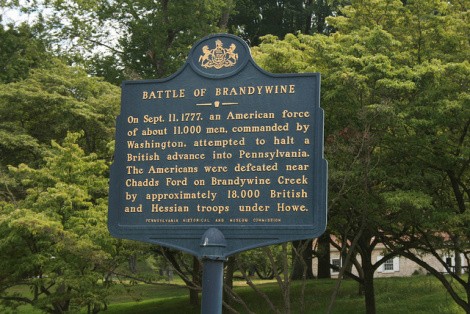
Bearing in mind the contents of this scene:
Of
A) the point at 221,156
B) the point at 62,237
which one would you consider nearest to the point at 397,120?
the point at 62,237

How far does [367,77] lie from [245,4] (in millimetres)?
21747

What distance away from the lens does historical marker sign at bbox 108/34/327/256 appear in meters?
8.72

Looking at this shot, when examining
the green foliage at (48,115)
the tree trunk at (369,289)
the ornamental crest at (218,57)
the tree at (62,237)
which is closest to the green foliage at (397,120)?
the tree trunk at (369,289)

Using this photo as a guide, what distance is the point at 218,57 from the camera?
9297 millimetres

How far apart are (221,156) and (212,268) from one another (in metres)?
1.36

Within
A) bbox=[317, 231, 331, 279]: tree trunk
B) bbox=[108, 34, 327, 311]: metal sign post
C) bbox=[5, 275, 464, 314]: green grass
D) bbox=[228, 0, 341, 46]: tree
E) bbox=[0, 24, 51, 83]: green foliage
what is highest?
bbox=[228, 0, 341, 46]: tree

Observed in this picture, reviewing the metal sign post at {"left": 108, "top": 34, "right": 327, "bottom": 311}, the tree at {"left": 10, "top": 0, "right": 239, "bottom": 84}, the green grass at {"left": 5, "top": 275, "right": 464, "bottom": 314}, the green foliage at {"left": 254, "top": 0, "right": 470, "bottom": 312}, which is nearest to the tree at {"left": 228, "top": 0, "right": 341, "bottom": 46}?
the tree at {"left": 10, "top": 0, "right": 239, "bottom": 84}

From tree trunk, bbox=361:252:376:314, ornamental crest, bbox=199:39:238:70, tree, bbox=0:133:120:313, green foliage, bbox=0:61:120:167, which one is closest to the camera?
ornamental crest, bbox=199:39:238:70

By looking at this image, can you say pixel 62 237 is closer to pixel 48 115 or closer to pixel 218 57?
pixel 218 57

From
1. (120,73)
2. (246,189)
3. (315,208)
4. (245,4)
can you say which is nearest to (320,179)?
(315,208)

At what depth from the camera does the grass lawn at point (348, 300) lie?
84.4 ft

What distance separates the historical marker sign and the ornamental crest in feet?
0.04

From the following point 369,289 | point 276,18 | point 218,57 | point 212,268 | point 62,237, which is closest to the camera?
point 212,268

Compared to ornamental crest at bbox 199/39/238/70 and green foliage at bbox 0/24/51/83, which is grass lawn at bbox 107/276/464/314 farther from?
ornamental crest at bbox 199/39/238/70
